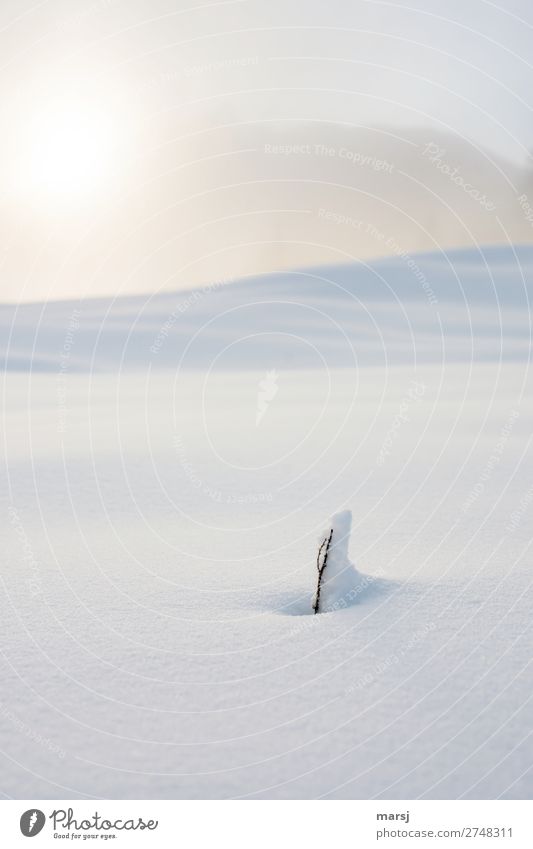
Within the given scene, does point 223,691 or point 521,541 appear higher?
point 521,541

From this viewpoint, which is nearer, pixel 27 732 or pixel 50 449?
pixel 27 732

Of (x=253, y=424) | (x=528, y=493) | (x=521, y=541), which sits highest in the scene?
(x=253, y=424)

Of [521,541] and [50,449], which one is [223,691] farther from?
[50,449]

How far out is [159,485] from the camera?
1212cm

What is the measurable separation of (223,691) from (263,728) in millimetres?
563

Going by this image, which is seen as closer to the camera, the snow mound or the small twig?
the small twig

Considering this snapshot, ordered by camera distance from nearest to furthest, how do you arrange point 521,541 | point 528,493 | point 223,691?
point 223,691 < point 521,541 < point 528,493

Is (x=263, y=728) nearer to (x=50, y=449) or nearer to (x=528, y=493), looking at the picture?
(x=528, y=493)

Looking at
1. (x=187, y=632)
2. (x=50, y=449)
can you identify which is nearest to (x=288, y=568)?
(x=187, y=632)

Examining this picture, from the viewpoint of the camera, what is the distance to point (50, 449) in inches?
554

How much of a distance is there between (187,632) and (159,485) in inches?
208

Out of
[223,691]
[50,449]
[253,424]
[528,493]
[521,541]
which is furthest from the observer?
[253,424]

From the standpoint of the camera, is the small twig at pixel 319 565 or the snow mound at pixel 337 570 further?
the snow mound at pixel 337 570

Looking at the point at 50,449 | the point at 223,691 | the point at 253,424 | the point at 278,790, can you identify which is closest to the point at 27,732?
the point at 223,691
